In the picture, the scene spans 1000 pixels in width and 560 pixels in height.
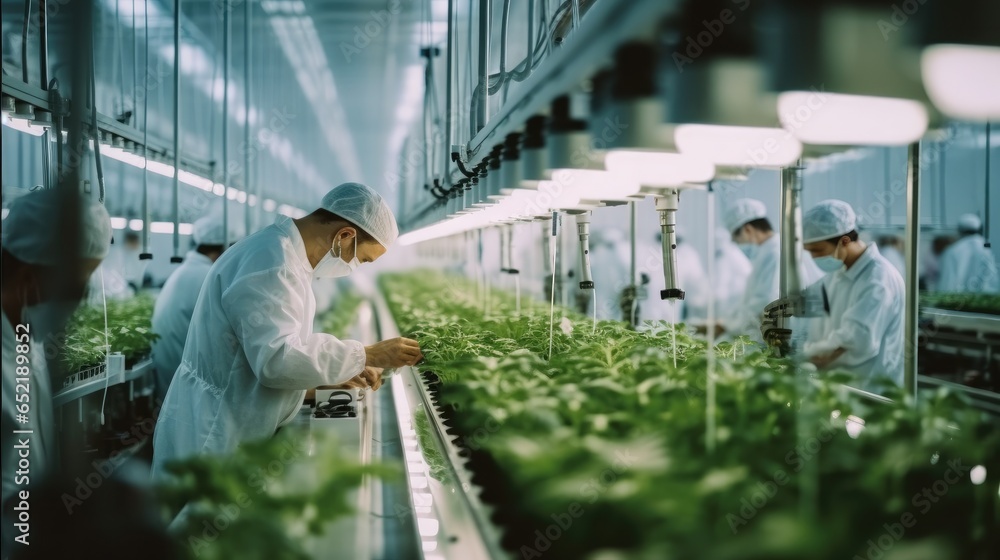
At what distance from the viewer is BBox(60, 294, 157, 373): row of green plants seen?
3742mm

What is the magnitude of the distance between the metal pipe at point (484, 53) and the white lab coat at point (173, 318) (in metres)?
2.97

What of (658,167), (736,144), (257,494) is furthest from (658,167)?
(257,494)

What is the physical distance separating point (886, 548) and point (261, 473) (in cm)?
105

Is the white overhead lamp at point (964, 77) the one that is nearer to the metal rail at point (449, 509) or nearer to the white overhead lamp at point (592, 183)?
the white overhead lamp at point (592, 183)

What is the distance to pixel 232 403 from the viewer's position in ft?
9.23

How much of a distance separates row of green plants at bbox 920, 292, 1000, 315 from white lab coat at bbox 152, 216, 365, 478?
6671 millimetres

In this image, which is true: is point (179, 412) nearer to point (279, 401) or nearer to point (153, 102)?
point (279, 401)

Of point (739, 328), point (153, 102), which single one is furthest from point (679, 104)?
point (153, 102)

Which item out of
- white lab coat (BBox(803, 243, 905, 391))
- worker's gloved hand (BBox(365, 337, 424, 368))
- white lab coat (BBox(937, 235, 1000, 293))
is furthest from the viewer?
white lab coat (BBox(937, 235, 1000, 293))

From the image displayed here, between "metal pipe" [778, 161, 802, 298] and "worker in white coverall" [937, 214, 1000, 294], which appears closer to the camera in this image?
"metal pipe" [778, 161, 802, 298]

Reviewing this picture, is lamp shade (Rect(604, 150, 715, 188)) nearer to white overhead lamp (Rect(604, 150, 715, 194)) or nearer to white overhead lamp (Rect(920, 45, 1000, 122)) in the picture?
white overhead lamp (Rect(604, 150, 715, 194))

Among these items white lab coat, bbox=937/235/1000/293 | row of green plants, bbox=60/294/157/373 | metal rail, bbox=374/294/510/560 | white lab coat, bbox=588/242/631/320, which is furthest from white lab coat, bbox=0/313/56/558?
white lab coat, bbox=937/235/1000/293

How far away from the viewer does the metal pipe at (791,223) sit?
2.79 metres

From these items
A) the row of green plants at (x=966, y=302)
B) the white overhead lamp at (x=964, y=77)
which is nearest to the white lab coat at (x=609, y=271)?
the row of green plants at (x=966, y=302)
